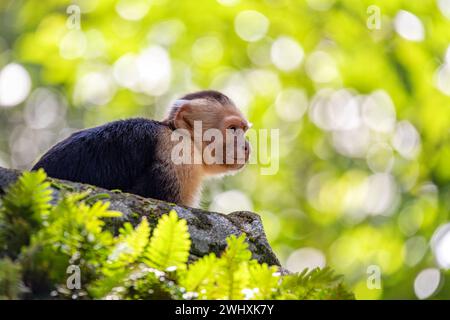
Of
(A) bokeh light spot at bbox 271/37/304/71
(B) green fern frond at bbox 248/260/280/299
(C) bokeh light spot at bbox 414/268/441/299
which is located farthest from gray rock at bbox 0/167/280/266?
(A) bokeh light spot at bbox 271/37/304/71

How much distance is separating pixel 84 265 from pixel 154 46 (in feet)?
29.0

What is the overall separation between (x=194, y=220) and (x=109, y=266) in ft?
6.17

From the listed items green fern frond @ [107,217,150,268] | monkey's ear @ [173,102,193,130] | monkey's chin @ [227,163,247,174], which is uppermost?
monkey's ear @ [173,102,193,130]

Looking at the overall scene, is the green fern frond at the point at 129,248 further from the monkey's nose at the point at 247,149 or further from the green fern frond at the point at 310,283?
the monkey's nose at the point at 247,149

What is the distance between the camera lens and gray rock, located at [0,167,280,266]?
15.8 ft

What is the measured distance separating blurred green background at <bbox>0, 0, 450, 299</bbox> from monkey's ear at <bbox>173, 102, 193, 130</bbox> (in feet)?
5.51

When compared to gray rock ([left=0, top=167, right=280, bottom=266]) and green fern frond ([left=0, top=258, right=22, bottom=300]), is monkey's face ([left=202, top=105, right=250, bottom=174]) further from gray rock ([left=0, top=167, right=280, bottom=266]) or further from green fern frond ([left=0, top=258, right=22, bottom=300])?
green fern frond ([left=0, top=258, right=22, bottom=300])

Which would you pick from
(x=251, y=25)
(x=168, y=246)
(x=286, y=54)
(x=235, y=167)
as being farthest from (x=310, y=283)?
(x=286, y=54)

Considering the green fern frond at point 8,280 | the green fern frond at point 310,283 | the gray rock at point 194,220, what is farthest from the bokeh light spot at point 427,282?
the green fern frond at point 8,280

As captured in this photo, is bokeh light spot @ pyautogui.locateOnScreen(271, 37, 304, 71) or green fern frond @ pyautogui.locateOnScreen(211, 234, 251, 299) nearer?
green fern frond @ pyautogui.locateOnScreen(211, 234, 251, 299)

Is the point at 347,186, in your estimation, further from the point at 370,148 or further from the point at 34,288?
the point at 34,288

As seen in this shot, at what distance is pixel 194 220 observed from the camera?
5238mm

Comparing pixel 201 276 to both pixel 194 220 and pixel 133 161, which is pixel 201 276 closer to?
pixel 194 220

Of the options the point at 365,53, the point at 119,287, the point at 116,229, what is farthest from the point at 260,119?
the point at 119,287
